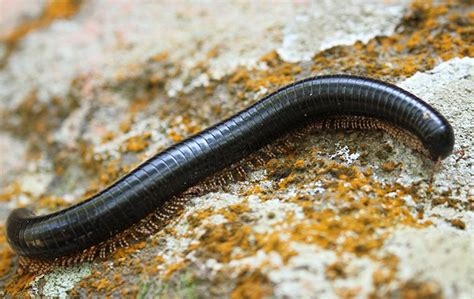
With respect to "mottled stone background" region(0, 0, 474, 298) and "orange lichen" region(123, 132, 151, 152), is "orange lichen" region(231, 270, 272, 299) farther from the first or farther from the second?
"orange lichen" region(123, 132, 151, 152)

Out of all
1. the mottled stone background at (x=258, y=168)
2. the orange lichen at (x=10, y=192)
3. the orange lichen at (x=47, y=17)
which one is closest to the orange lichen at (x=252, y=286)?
the mottled stone background at (x=258, y=168)

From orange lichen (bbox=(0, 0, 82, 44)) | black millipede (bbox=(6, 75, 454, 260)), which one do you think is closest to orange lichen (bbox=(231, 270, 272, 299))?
black millipede (bbox=(6, 75, 454, 260))

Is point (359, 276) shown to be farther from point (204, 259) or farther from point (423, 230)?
point (204, 259)

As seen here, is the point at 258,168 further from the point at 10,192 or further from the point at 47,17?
the point at 47,17

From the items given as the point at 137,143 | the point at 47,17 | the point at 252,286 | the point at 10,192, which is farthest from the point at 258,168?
the point at 47,17

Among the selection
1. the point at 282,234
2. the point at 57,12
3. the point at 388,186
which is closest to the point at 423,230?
the point at 388,186

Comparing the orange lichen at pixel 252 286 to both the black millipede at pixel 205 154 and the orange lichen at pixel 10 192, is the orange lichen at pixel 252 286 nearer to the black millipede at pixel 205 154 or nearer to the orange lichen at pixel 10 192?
the black millipede at pixel 205 154

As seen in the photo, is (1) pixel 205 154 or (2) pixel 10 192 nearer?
(1) pixel 205 154
